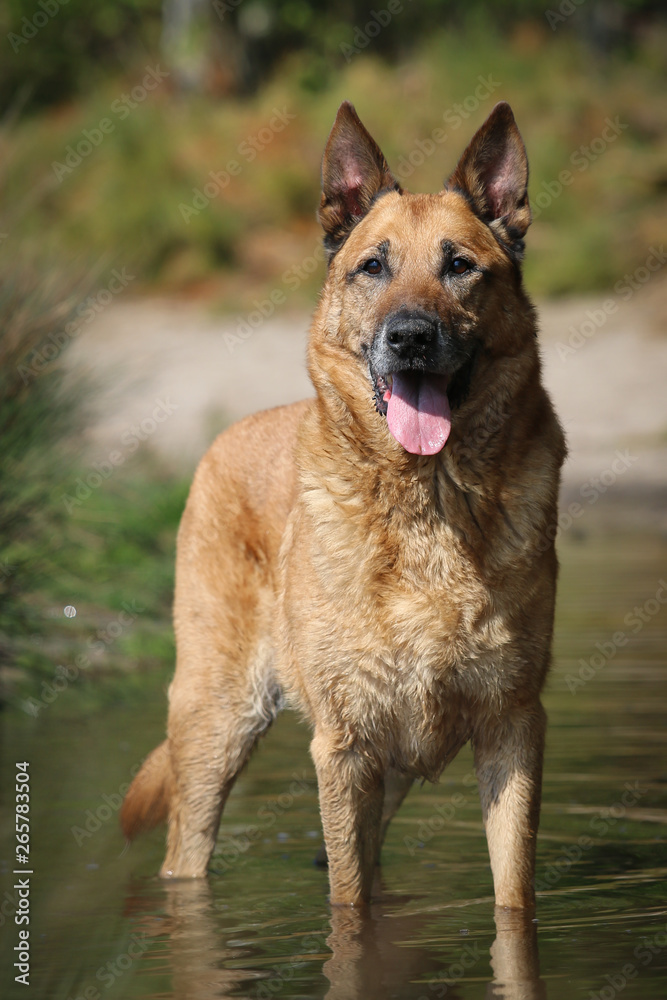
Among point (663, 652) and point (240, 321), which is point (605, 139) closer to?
point (240, 321)

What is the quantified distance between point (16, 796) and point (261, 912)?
172 centimetres

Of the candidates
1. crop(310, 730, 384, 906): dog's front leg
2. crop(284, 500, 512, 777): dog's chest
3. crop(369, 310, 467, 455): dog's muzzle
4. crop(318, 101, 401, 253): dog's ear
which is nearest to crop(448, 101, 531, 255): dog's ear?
crop(318, 101, 401, 253): dog's ear

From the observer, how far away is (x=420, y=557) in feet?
13.5

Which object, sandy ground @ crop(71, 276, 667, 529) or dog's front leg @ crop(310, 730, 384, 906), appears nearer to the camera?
dog's front leg @ crop(310, 730, 384, 906)

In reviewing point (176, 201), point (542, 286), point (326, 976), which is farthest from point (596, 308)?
point (326, 976)

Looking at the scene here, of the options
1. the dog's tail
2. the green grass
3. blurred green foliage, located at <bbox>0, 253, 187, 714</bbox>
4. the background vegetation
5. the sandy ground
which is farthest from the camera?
the green grass

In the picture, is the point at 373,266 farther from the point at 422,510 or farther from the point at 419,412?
the point at 422,510

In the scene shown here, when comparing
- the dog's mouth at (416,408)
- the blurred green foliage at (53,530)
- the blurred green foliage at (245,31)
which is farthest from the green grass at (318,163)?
the dog's mouth at (416,408)

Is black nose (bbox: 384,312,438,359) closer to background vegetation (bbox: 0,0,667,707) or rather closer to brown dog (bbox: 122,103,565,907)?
brown dog (bbox: 122,103,565,907)

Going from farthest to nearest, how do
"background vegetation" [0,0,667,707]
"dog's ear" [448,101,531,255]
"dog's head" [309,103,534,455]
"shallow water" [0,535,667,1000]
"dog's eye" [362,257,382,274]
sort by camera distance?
"background vegetation" [0,0,667,707] < "dog's ear" [448,101,531,255] < "dog's eye" [362,257,382,274] < "dog's head" [309,103,534,455] < "shallow water" [0,535,667,1000]

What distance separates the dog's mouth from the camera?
407 centimetres

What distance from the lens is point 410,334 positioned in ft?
13.1

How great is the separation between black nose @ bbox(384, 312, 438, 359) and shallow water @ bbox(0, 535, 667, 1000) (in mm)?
1702

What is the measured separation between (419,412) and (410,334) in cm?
26
